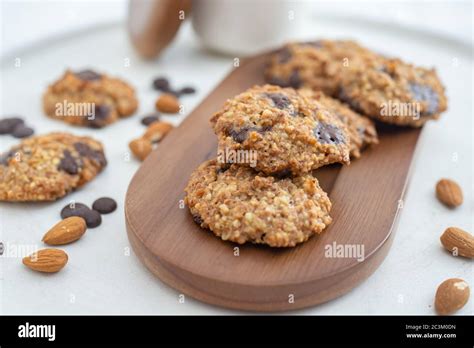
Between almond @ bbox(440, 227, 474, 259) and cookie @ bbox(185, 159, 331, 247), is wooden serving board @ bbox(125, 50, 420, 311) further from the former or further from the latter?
almond @ bbox(440, 227, 474, 259)

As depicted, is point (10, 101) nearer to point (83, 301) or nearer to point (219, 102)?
point (219, 102)

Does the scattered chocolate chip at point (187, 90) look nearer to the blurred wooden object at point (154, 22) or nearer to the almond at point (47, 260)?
the blurred wooden object at point (154, 22)

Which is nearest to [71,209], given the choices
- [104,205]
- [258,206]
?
[104,205]

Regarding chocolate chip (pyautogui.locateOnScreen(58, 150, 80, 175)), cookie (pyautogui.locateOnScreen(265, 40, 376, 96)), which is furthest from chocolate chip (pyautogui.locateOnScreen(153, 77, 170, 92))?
chocolate chip (pyautogui.locateOnScreen(58, 150, 80, 175))

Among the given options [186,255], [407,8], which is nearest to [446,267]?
[186,255]

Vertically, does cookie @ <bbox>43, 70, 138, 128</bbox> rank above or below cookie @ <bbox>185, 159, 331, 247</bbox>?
below

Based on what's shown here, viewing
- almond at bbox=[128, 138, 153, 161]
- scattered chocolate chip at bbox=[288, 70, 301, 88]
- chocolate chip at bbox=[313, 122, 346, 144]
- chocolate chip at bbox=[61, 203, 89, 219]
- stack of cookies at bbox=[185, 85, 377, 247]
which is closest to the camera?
stack of cookies at bbox=[185, 85, 377, 247]

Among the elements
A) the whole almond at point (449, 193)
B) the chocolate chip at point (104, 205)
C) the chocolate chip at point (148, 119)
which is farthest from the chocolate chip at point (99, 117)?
the whole almond at point (449, 193)
